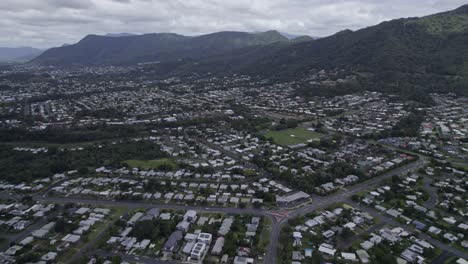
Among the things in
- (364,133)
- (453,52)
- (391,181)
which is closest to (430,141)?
(364,133)

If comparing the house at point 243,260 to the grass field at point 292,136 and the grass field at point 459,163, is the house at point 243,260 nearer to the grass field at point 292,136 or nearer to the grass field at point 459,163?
the grass field at point 292,136

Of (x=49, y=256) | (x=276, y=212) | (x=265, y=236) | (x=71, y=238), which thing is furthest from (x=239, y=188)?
(x=49, y=256)

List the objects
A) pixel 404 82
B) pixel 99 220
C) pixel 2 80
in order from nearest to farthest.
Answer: pixel 99 220 < pixel 404 82 < pixel 2 80

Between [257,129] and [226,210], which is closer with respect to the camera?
[226,210]

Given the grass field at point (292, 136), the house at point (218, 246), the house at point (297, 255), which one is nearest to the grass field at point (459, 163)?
the grass field at point (292, 136)

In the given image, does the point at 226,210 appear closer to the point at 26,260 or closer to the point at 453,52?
the point at 26,260

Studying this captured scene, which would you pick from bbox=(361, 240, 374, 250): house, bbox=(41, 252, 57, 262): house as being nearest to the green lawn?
bbox=(361, 240, 374, 250): house
